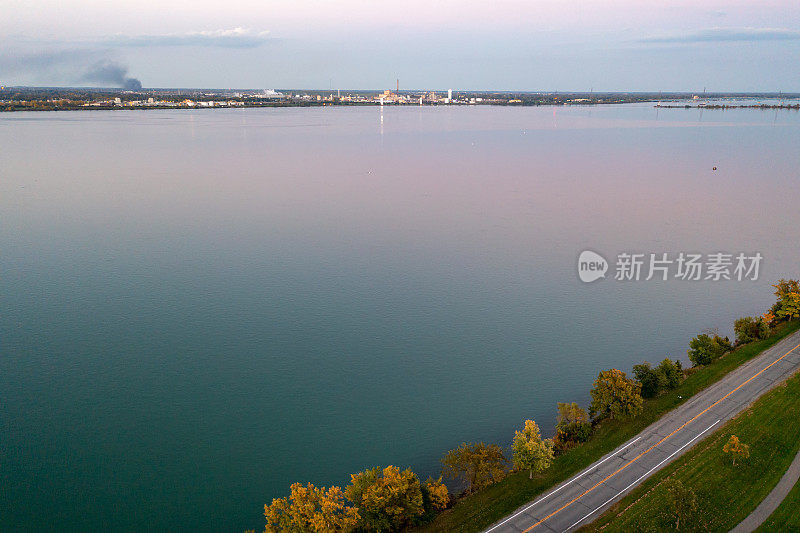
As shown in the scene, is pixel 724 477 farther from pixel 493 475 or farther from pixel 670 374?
pixel 493 475

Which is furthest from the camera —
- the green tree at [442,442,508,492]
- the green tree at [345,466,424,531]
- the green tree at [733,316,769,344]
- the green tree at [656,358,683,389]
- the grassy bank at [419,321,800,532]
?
the green tree at [733,316,769,344]

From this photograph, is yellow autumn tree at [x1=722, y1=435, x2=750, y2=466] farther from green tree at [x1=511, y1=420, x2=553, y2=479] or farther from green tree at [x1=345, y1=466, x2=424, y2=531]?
green tree at [x1=345, y1=466, x2=424, y2=531]

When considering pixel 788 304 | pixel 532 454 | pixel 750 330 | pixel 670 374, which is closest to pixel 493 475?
pixel 532 454

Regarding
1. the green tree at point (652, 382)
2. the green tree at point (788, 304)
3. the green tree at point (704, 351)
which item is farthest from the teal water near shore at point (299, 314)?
the green tree at point (652, 382)

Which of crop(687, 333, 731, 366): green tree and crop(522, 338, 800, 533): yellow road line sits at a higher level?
crop(687, 333, 731, 366): green tree

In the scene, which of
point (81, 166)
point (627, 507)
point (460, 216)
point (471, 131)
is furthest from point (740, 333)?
point (471, 131)

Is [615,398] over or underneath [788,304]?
underneath

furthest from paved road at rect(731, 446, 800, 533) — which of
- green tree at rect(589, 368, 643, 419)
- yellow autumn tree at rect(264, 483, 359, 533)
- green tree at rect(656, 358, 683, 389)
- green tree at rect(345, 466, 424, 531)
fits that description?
yellow autumn tree at rect(264, 483, 359, 533)
